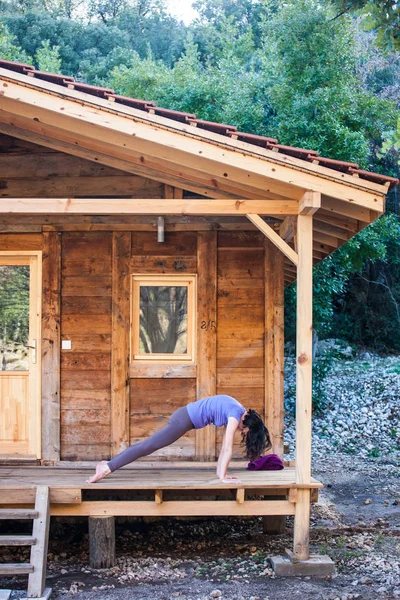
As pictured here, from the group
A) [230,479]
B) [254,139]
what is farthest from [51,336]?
[254,139]

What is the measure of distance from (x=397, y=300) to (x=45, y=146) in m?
16.8

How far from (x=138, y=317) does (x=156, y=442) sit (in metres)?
1.72

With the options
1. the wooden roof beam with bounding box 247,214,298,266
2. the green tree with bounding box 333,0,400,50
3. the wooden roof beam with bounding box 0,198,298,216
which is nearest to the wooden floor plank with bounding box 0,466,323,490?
the wooden roof beam with bounding box 247,214,298,266

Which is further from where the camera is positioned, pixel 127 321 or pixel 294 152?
pixel 127 321

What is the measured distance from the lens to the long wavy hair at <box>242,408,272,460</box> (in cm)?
618

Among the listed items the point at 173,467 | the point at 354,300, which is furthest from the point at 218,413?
the point at 354,300

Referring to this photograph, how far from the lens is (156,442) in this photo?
616 centimetres

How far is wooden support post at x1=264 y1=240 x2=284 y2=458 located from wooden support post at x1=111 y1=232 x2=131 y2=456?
152 centimetres

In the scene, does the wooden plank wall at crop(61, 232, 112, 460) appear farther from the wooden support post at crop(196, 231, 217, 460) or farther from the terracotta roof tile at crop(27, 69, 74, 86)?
the terracotta roof tile at crop(27, 69, 74, 86)

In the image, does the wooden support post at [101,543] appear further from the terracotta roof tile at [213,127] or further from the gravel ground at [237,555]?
the terracotta roof tile at [213,127]

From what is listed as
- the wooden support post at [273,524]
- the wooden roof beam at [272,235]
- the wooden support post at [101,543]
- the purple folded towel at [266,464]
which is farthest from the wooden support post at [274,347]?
the wooden support post at [101,543]

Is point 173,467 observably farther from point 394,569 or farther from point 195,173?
point 195,173

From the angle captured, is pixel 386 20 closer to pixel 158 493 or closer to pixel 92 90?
pixel 92 90

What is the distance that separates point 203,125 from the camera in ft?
19.3
